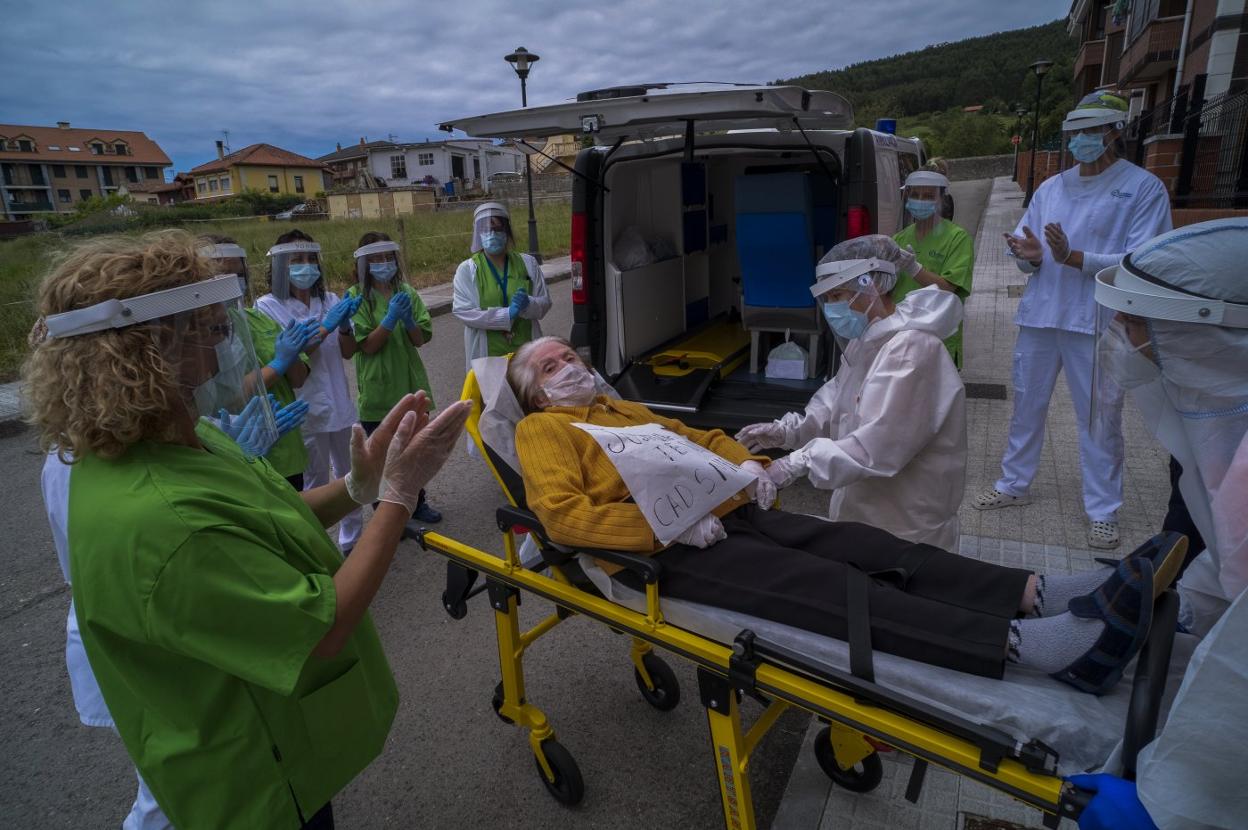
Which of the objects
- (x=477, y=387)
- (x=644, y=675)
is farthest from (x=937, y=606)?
(x=477, y=387)

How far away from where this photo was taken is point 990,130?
133 ft

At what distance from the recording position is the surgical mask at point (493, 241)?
526 centimetres

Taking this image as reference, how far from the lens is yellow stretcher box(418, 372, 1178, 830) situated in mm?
1529

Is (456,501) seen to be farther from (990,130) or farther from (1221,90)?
(990,130)

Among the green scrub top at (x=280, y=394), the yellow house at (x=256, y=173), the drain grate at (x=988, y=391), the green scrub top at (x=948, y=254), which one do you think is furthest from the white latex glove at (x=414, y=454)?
the yellow house at (x=256, y=173)

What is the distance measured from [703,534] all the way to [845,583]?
0.46m

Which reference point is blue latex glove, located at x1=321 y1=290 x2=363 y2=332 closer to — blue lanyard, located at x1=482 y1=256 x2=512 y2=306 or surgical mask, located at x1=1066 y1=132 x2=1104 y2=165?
blue lanyard, located at x1=482 y1=256 x2=512 y2=306

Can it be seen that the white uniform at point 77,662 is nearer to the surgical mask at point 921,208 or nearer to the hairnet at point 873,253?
the hairnet at point 873,253

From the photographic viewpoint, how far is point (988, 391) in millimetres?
6902

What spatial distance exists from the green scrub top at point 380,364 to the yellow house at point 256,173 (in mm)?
72625

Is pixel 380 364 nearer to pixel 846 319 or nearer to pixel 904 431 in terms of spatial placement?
pixel 846 319

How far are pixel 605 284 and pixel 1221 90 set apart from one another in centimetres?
1347

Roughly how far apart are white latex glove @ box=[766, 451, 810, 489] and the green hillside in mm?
38760

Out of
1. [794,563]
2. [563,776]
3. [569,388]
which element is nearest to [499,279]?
[569,388]
